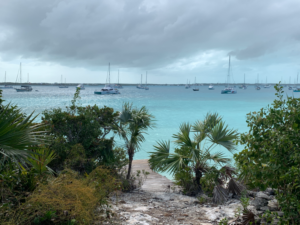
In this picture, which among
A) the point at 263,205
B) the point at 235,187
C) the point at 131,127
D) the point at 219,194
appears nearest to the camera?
the point at 263,205

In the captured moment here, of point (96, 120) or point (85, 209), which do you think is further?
point (96, 120)

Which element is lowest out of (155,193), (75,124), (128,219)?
(155,193)

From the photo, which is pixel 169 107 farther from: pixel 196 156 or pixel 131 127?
pixel 196 156

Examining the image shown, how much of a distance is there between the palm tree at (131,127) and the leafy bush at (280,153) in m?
4.74

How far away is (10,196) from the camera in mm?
4426

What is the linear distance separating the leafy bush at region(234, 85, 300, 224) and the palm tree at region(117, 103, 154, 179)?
187 inches

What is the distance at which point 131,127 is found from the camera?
9.02 meters

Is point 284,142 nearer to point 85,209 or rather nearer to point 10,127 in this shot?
point 85,209

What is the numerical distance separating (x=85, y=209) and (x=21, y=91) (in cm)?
12957

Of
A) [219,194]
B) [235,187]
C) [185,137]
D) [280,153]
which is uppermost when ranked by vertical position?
[280,153]

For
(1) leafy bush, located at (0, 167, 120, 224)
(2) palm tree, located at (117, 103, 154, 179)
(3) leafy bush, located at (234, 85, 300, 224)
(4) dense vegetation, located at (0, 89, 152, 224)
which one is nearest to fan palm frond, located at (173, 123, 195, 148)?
(2) palm tree, located at (117, 103, 154, 179)

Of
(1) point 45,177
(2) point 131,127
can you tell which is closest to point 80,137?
(2) point 131,127

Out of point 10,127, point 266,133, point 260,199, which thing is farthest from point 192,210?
point 10,127

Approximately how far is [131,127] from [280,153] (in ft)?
18.6
